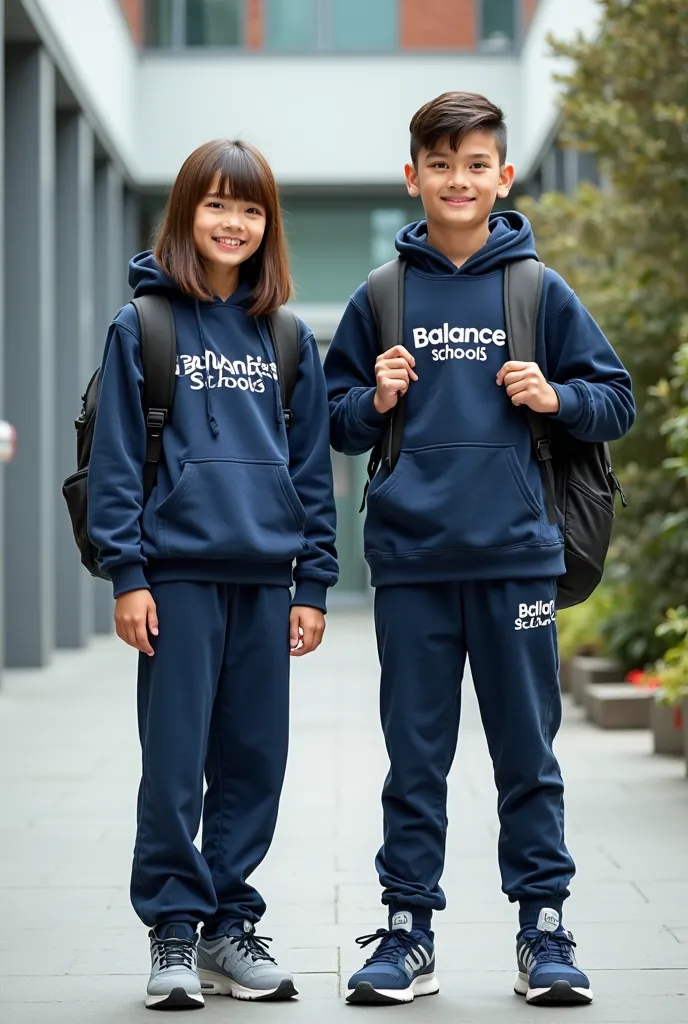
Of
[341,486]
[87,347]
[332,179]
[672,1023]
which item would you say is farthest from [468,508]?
[341,486]

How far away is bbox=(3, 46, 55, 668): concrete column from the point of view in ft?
43.7

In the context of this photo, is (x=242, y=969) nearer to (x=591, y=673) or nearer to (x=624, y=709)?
(x=624, y=709)

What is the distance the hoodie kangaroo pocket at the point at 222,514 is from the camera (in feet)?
12.5

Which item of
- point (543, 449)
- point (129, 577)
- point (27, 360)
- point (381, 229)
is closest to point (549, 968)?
point (543, 449)

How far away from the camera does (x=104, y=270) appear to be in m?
18.5

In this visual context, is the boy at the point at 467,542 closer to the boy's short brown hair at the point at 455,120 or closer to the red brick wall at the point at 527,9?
the boy's short brown hair at the point at 455,120

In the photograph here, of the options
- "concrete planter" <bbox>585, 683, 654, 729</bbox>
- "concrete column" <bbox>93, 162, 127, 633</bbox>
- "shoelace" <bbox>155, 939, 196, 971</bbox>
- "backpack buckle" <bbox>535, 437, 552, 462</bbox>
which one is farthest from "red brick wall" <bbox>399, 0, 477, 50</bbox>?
"shoelace" <bbox>155, 939, 196, 971</bbox>

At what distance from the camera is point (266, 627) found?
3916 mm

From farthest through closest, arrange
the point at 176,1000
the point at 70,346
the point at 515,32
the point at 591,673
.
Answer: the point at 515,32 → the point at 70,346 → the point at 591,673 → the point at 176,1000

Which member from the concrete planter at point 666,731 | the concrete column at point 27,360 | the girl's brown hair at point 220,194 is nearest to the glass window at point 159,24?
the concrete column at point 27,360

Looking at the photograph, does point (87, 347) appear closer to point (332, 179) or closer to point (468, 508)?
point (332, 179)

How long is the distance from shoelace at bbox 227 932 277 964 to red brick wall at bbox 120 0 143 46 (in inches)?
733

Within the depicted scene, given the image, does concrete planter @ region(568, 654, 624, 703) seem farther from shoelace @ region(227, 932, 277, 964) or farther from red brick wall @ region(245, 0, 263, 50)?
red brick wall @ region(245, 0, 263, 50)

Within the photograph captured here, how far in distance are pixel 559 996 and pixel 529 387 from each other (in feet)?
4.32
